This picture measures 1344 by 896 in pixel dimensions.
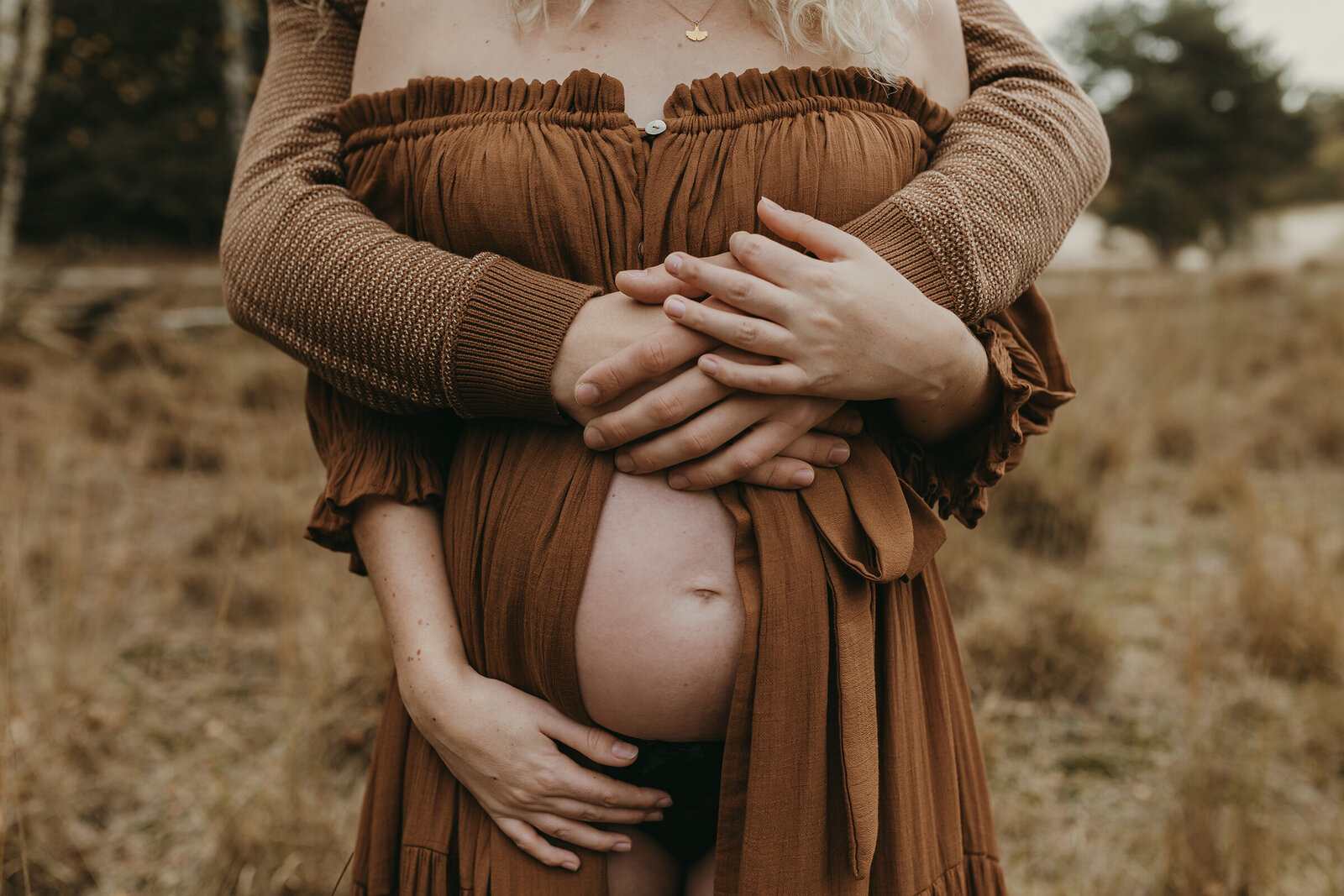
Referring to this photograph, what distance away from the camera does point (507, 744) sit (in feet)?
2.85

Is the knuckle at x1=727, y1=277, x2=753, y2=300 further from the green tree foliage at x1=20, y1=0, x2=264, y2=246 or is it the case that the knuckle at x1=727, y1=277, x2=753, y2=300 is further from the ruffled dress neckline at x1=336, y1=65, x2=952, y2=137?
the green tree foliage at x1=20, y1=0, x2=264, y2=246

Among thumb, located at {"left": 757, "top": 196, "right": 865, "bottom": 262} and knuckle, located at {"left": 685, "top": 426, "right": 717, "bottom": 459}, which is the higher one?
thumb, located at {"left": 757, "top": 196, "right": 865, "bottom": 262}

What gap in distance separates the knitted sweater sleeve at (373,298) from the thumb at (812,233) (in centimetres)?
20

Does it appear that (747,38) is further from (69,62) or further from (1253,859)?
(69,62)

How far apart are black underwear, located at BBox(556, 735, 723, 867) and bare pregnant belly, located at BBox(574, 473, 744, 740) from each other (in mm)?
60

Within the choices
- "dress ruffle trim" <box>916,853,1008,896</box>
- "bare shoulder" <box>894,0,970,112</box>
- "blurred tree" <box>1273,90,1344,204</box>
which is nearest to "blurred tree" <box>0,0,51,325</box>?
"bare shoulder" <box>894,0,970,112</box>

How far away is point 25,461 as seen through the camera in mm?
3801

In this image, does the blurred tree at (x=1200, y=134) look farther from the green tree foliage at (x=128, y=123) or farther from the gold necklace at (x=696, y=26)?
the gold necklace at (x=696, y=26)

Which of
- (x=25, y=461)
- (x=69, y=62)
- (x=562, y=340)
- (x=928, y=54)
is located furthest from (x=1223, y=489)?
(x=69, y=62)

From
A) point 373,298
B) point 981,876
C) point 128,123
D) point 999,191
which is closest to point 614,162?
point 373,298

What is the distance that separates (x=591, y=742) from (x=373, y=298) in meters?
0.51

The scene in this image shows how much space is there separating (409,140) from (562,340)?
11.9 inches

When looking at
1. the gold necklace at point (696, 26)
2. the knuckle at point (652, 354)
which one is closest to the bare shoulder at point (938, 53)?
the gold necklace at point (696, 26)

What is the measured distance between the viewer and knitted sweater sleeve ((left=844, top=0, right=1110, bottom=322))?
87cm
